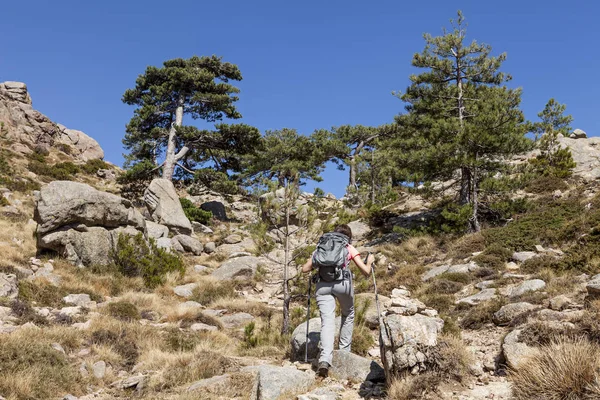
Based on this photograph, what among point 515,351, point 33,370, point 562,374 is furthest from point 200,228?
point 562,374

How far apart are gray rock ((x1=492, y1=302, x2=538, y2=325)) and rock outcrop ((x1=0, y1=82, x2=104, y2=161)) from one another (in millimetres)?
32577

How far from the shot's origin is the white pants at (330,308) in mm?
5141

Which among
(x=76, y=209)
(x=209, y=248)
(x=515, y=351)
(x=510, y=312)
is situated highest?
(x=76, y=209)

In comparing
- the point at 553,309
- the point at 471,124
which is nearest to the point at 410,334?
the point at 553,309

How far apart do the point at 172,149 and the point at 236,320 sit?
1677cm

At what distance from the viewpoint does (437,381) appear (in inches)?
170

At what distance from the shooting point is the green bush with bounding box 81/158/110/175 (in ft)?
105

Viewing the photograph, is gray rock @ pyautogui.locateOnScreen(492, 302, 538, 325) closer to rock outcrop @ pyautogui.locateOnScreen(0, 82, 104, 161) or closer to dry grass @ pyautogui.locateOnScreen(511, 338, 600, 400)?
dry grass @ pyautogui.locateOnScreen(511, 338, 600, 400)

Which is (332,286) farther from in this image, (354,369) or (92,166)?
(92,166)

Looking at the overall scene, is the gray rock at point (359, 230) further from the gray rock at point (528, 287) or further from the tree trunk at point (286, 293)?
the tree trunk at point (286, 293)

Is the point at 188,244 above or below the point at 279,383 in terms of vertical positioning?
above

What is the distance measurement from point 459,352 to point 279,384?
2018mm

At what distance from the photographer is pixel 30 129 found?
3481cm

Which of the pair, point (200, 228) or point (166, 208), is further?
point (200, 228)
